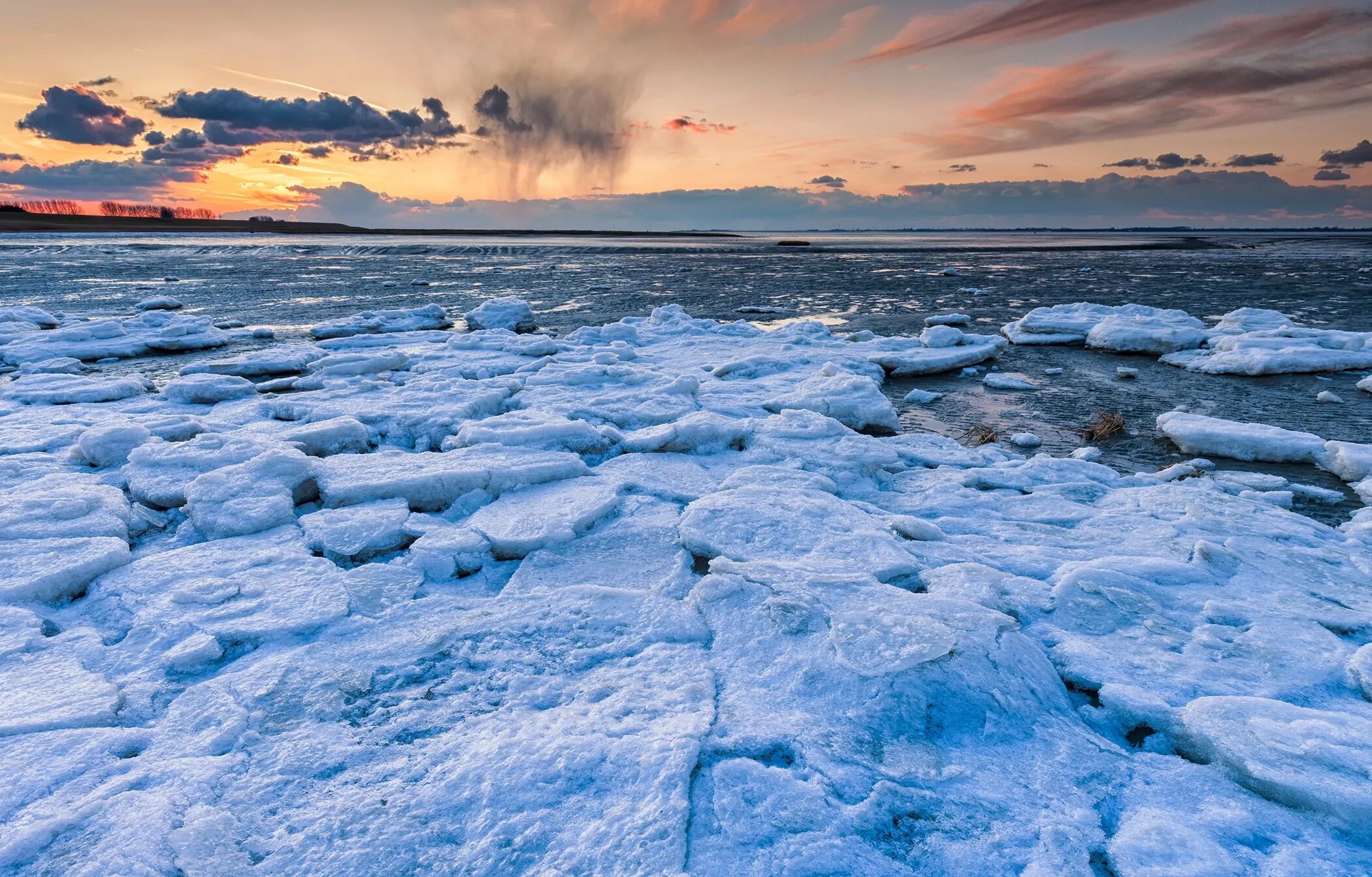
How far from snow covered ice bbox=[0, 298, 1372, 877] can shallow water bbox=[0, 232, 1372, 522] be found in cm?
133

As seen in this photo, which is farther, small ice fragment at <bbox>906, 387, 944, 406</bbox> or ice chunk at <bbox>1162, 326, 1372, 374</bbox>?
ice chunk at <bbox>1162, 326, 1372, 374</bbox>

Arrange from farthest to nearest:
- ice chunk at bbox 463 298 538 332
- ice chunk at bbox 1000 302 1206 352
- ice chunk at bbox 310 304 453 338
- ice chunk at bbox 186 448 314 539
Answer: ice chunk at bbox 463 298 538 332, ice chunk at bbox 310 304 453 338, ice chunk at bbox 1000 302 1206 352, ice chunk at bbox 186 448 314 539

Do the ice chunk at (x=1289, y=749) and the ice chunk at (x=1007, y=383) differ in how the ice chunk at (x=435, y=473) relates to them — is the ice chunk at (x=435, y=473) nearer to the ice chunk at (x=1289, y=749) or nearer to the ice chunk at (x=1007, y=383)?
the ice chunk at (x=1289, y=749)

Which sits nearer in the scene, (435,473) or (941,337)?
(435,473)

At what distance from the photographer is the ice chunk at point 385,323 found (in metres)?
8.70

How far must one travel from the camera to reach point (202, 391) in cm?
513

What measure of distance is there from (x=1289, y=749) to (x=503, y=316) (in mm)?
9065

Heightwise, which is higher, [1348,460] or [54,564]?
[1348,460]

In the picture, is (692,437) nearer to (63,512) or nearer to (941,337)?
(63,512)

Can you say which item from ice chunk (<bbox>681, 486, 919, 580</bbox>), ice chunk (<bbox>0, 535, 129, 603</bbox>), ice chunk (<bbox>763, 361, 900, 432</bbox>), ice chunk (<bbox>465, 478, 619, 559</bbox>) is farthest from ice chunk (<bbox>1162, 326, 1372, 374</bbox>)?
ice chunk (<bbox>0, 535, 129, 603</bbox>)

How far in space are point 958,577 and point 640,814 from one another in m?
1.58

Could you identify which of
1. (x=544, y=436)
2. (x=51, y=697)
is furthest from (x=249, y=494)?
(x=544, y=436)

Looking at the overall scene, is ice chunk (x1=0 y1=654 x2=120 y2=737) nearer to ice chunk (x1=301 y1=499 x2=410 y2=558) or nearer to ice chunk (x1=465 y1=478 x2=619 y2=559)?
ice chunk (x1=301 y1=499 x2=410 y2=558)

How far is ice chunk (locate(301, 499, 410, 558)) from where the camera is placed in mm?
2816
